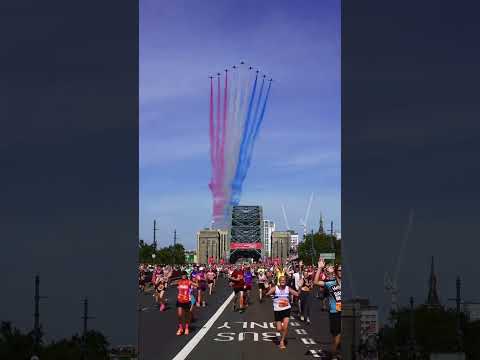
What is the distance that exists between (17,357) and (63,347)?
2.96 meters

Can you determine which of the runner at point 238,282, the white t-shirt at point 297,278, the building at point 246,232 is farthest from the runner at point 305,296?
the building at point 246,232

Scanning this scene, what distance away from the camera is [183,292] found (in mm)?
19828

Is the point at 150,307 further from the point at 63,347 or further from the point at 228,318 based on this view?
the point at 63,347

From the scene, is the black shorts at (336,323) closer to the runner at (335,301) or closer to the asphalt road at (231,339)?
the runner at (335,301)

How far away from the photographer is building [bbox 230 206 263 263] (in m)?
189

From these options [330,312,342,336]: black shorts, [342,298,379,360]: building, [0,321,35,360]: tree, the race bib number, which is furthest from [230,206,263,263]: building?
[330,312,342,336]: black shorts

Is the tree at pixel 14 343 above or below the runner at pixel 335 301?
below

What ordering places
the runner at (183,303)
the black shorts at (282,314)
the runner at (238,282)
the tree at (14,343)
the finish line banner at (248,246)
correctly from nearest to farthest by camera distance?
the black shorts at (282,314)
the runner at (183,303)
the runner at (238,282)
the tree at (14,343)
the finish line banner at (248,246)

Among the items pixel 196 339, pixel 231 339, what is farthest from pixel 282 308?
pixel 196 339

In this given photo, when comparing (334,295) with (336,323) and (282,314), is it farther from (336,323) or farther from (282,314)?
(282,314)

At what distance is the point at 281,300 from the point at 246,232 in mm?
177082

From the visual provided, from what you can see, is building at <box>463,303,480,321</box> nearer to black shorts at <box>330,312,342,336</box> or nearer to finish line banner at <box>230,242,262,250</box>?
black shorts at <box>330,312,342,336</box>

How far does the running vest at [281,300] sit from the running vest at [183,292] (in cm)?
307

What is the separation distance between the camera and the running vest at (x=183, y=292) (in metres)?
19.5
